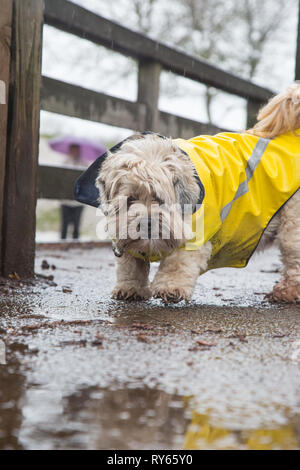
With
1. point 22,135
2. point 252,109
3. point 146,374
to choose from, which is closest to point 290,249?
point 22,135

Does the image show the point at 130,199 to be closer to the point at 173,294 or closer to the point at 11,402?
the point at 173,294

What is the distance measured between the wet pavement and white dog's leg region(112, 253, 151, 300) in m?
0.13

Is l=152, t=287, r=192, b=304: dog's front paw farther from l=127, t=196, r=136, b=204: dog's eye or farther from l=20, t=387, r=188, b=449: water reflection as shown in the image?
l=20, t=387, r=188, b=449: water reflection

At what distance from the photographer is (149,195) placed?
8.77ft

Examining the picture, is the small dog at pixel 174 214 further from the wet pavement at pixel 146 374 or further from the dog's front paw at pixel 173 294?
the wet pavement at pixel 146 374

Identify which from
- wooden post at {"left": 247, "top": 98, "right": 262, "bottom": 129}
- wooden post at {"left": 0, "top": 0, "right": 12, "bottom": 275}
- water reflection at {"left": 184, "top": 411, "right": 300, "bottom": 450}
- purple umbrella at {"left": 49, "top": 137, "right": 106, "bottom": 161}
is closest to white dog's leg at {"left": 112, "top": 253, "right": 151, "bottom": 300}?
wooden post at {"left": 0, "top": 0, "right": 12, "bottom": 275}

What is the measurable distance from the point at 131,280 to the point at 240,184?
2.48 ft

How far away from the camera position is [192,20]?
19.3 metres

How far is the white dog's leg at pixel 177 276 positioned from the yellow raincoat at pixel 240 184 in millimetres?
85

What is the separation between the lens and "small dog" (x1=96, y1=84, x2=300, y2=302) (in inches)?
105

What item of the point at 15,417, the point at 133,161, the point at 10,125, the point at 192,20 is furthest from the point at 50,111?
the point at 192,20

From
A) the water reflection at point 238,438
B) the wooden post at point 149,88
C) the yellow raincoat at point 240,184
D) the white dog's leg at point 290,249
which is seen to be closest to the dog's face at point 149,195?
the yellow raincoat at point 240,184
